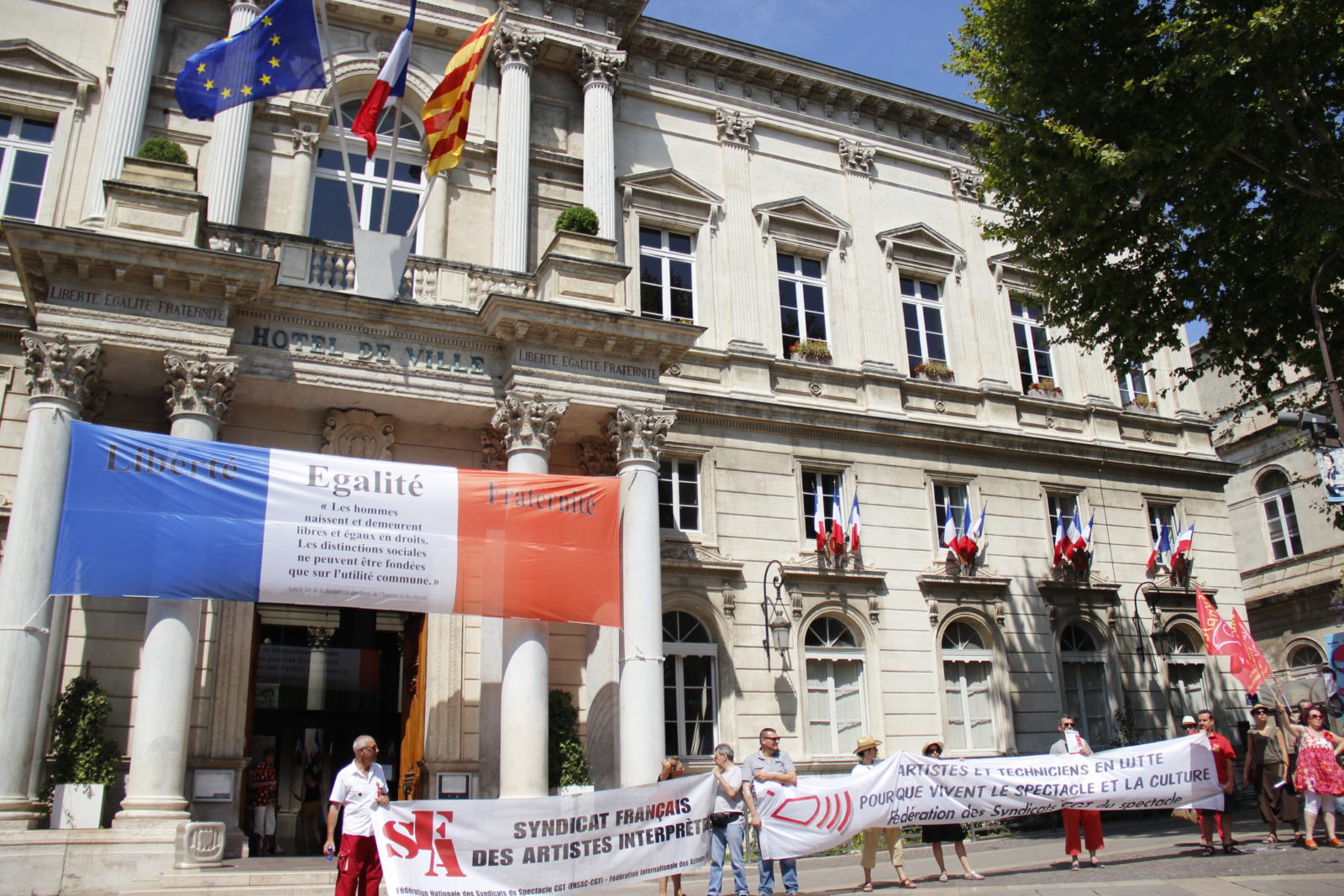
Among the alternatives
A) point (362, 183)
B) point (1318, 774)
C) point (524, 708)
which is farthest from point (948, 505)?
point (362, 183)

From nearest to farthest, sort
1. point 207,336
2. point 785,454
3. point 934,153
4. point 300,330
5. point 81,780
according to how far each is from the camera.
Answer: point 81,780 < point 207,336 < point 300,330 < point 785,454 < point 934,153

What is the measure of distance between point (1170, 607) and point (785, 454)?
10.3 m

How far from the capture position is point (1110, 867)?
12.4 meters

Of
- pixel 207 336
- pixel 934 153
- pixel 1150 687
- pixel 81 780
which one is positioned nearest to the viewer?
pixel 81 780

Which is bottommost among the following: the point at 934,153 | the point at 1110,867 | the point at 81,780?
the point at 1110,867

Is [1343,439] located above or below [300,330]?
below

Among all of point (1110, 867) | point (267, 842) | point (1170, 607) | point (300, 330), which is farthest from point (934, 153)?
point (267, 842)

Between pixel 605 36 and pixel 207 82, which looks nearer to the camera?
pixel 207 82

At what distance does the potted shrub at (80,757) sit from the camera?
512 inches

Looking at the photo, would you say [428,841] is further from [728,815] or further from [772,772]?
[772,772]

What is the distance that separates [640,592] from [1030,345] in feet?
45.1

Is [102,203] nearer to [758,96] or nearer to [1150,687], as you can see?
[758,96]

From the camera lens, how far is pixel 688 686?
1880cm

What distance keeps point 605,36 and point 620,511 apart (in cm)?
1079
